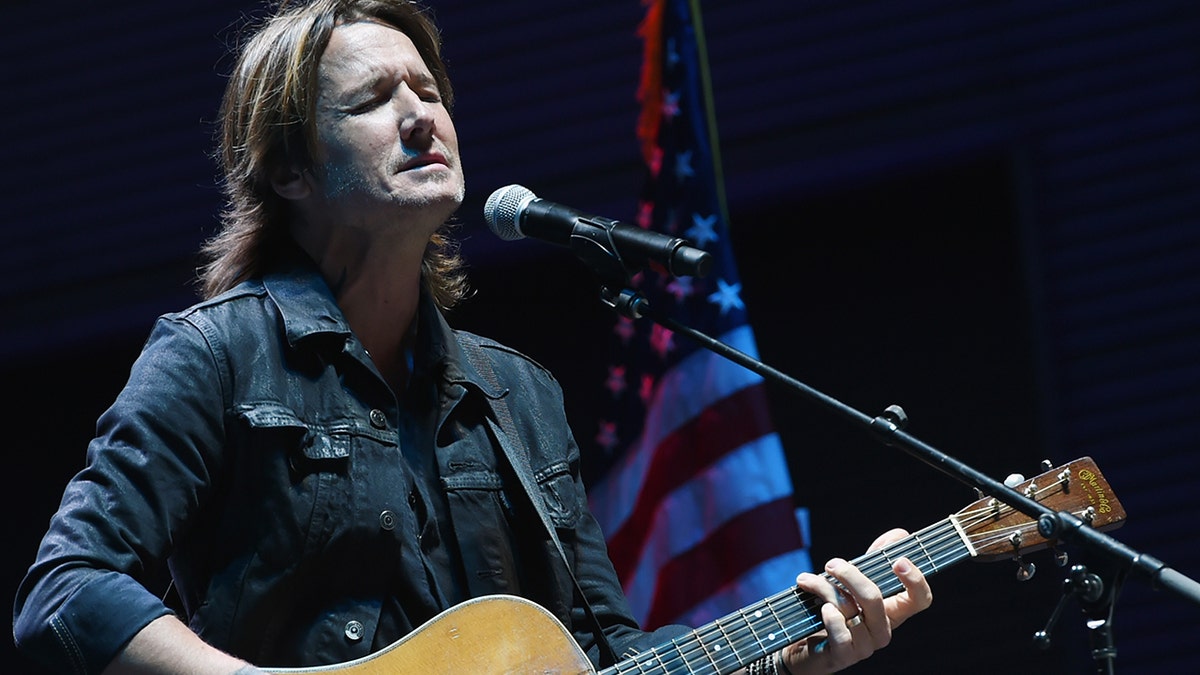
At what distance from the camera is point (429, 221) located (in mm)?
2881

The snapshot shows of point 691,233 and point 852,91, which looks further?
point 852,91

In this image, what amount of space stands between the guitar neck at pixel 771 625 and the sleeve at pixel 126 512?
832mm

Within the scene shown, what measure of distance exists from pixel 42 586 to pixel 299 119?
106 cm

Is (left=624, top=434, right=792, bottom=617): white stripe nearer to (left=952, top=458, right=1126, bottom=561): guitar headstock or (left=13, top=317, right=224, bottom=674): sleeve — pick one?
(left=952, top=458, right=1126, bottom=561): guitar headstock

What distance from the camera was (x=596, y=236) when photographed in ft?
8.48

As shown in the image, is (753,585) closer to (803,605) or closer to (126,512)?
(803,605)

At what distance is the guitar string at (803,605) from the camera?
106 inches

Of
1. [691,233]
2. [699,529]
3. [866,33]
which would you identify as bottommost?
[699,529]

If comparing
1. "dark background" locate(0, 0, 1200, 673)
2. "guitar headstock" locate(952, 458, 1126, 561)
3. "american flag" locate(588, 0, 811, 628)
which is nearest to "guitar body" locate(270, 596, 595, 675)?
"guitar headstock" locate(952, 458, 1126, 561)

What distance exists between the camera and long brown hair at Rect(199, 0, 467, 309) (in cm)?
296

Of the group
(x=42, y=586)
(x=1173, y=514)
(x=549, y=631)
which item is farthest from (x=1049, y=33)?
(x=42, y=586)

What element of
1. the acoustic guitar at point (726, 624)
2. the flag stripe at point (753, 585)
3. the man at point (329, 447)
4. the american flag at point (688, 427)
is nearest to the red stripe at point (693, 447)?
the american flag at point (688, 427)

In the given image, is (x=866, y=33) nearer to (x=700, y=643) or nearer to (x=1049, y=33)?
(x=1049, y=33)

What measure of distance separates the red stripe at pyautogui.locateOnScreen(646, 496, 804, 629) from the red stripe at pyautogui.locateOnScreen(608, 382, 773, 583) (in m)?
0.18
